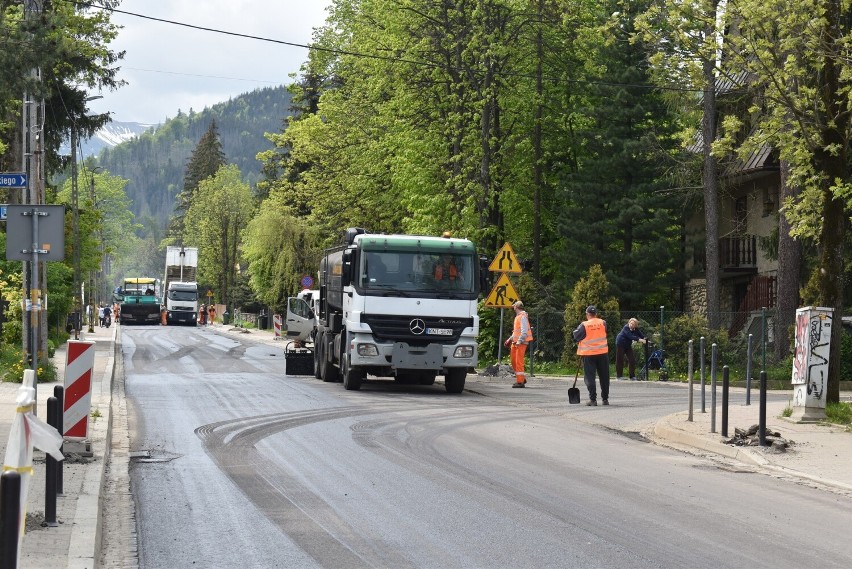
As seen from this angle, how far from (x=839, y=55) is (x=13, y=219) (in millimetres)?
11530

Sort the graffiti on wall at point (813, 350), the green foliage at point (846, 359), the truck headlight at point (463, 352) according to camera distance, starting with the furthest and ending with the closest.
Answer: the green foliage at point (846, 359), the truck headlight at point (463, 352), the graffiti on wall at point (813, 350)

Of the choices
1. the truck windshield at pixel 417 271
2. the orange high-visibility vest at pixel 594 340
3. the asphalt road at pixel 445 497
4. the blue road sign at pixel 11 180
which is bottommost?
the asphalt road at pixel 445 497

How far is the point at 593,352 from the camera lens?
2298 centimetres

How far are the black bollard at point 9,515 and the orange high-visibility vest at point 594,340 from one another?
18.1m

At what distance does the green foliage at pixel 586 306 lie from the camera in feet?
114

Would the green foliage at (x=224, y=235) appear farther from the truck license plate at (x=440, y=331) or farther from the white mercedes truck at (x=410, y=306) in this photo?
the truck license plate at (x=440, y=331)

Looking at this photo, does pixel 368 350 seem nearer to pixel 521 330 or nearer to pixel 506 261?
pixel 521 330

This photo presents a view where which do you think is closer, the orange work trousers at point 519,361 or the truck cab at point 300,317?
the orange work trousers at point 519,361

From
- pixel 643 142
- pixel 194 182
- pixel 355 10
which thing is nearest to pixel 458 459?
pixel 643 142

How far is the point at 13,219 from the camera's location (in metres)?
15.4

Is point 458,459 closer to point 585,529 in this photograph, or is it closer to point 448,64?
point 585,529

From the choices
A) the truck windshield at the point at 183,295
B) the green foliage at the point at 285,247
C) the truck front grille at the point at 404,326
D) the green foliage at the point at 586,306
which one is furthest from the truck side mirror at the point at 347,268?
the truck windshield at the point at 183,295

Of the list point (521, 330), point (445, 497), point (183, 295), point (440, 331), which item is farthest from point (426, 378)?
point (183, 295)

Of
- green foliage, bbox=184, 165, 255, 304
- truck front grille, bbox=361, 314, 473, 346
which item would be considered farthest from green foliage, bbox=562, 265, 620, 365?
green foliage, bbox=184, 165, 255, 304
